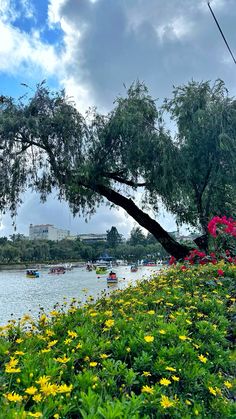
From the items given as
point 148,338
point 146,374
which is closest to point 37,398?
point 146,374

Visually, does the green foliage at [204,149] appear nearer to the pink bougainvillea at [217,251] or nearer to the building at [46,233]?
the pink bougainvillea at [217,251]

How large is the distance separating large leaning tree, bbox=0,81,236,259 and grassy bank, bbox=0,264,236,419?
5.64m

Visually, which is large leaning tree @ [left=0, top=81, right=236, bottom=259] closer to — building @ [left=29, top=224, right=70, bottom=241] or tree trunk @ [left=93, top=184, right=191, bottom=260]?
tree trunk @ [left=93, top=184, right=191, bottom=260]

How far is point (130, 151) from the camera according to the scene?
8.23m

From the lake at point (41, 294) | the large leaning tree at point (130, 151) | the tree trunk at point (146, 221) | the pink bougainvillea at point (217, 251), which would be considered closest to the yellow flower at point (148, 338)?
the lake at point (41, 294)

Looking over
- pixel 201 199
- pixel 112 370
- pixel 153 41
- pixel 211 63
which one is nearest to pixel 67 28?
pixel 153 41

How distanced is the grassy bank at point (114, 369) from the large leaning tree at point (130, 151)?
5.64m

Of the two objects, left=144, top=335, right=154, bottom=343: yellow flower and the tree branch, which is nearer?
left=144, top=335, right=154, bottom=343: yellow flower

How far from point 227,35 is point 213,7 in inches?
35.9

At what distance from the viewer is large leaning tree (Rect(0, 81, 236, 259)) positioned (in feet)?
26.1

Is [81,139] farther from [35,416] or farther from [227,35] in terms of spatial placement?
[35,416]

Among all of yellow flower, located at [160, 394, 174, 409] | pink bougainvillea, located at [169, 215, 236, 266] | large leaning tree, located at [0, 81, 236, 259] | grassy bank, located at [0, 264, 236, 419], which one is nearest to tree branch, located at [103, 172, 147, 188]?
large leaning tree, located at [0, 81, 236, 259]

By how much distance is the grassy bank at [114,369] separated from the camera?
4.34 feet

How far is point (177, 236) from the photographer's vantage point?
10.4m
